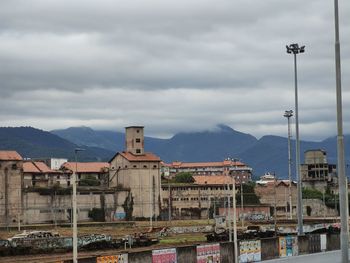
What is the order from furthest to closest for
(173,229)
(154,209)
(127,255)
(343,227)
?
(154,209)
(173,229)
(127,255)
(343,227)

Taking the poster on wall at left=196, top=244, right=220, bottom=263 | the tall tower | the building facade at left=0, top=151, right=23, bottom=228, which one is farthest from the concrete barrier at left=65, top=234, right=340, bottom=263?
the tall tower

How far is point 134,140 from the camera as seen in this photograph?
192 metres

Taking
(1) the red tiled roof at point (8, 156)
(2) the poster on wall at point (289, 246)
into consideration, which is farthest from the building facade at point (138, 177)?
(2) the poster on wall at point (289, 246)

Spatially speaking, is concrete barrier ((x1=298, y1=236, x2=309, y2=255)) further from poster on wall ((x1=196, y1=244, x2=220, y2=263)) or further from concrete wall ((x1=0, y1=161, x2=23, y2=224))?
concrete wall ((x1=0, y1=161, x2=23, y2=224))

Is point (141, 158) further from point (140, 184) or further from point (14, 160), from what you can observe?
point (14, 160)

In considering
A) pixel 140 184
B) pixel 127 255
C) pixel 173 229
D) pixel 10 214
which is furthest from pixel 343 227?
pixel 140 184

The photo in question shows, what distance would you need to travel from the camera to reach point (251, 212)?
187375 millimetres

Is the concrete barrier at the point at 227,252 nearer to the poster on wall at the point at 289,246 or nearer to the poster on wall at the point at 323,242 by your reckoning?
the poster on wall at the point at 289,246

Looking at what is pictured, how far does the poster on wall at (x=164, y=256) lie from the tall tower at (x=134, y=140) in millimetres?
140236

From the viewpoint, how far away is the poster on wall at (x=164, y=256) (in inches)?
1916

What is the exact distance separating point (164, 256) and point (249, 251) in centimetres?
1300

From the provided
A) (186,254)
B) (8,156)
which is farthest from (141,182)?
(186,254)

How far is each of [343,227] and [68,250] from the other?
4995cm

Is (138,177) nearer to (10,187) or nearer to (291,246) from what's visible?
(10,187)
